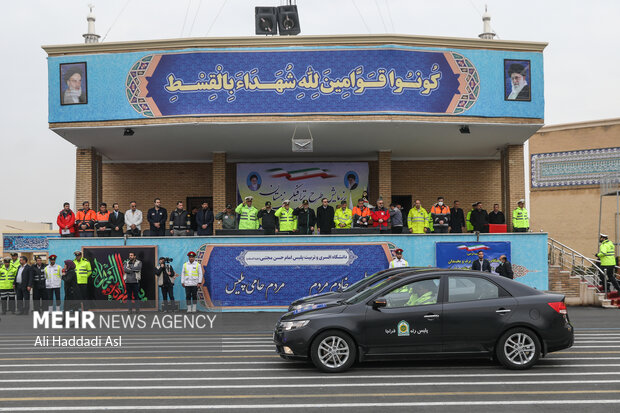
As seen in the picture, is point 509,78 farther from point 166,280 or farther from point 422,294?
point 422,294

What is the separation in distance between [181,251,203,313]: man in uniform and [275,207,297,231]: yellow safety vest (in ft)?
9.64

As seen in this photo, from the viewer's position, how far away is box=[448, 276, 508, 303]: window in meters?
9.70

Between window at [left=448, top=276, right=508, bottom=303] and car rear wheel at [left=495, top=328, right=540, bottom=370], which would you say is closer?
car rear wheel at [left=495, top=328, right=540, bottom=370]

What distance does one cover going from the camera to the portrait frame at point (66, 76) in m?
20.3

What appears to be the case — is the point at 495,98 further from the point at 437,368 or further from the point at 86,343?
the point at 86,343

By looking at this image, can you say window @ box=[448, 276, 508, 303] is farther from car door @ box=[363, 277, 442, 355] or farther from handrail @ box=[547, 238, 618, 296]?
handrail @ box=[547, 238, 618, 296]

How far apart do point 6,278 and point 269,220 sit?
8.75m

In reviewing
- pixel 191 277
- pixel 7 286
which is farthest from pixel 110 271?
pixel 7 286

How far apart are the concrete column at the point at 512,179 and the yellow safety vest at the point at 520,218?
6.35 feet

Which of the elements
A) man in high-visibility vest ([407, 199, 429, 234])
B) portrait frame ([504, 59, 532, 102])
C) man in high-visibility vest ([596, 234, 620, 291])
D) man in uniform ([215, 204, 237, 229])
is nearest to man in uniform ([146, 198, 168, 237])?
man in uniform ([215, 204, 237, 229])

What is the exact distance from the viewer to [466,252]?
765 inches

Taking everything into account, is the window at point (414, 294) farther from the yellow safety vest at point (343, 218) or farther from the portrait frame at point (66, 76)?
the portrait frame at point (66, 76)

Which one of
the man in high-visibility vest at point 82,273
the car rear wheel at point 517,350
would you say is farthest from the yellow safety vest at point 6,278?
the car rear wheel at point 517,350

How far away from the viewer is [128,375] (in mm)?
9219
